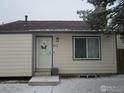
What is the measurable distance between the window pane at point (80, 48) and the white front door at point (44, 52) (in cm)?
172

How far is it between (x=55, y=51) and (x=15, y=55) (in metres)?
2.53

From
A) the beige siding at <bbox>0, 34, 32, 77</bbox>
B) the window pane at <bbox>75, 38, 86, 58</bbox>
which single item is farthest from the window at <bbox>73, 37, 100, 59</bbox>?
the beige siding at <bbox>0, 34, 32, 77</bbox>

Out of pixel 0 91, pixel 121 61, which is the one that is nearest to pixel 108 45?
pixel 121 61

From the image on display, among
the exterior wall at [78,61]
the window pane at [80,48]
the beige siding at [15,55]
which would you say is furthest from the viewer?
the window pane at [80,48]

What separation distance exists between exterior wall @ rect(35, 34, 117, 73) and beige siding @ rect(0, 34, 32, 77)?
5.80ft

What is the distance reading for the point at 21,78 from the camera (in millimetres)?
11477

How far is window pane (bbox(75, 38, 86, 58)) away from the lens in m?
12.2

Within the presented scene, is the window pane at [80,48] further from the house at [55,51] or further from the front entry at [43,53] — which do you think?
the front entry at [43,53]

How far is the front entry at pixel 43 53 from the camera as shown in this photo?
12242 mm

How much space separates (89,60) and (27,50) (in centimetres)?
401

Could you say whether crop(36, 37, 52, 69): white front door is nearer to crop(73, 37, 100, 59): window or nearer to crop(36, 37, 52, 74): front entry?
crop(36, 37, 52, 74): front entry

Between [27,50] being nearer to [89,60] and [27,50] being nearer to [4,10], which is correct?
[89,60]

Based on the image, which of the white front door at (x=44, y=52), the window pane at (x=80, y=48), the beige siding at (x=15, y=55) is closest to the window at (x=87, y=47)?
the window pane at (x=80, y=48)

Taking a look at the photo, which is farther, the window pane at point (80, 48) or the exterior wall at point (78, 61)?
the window pane at point (80, 48)
